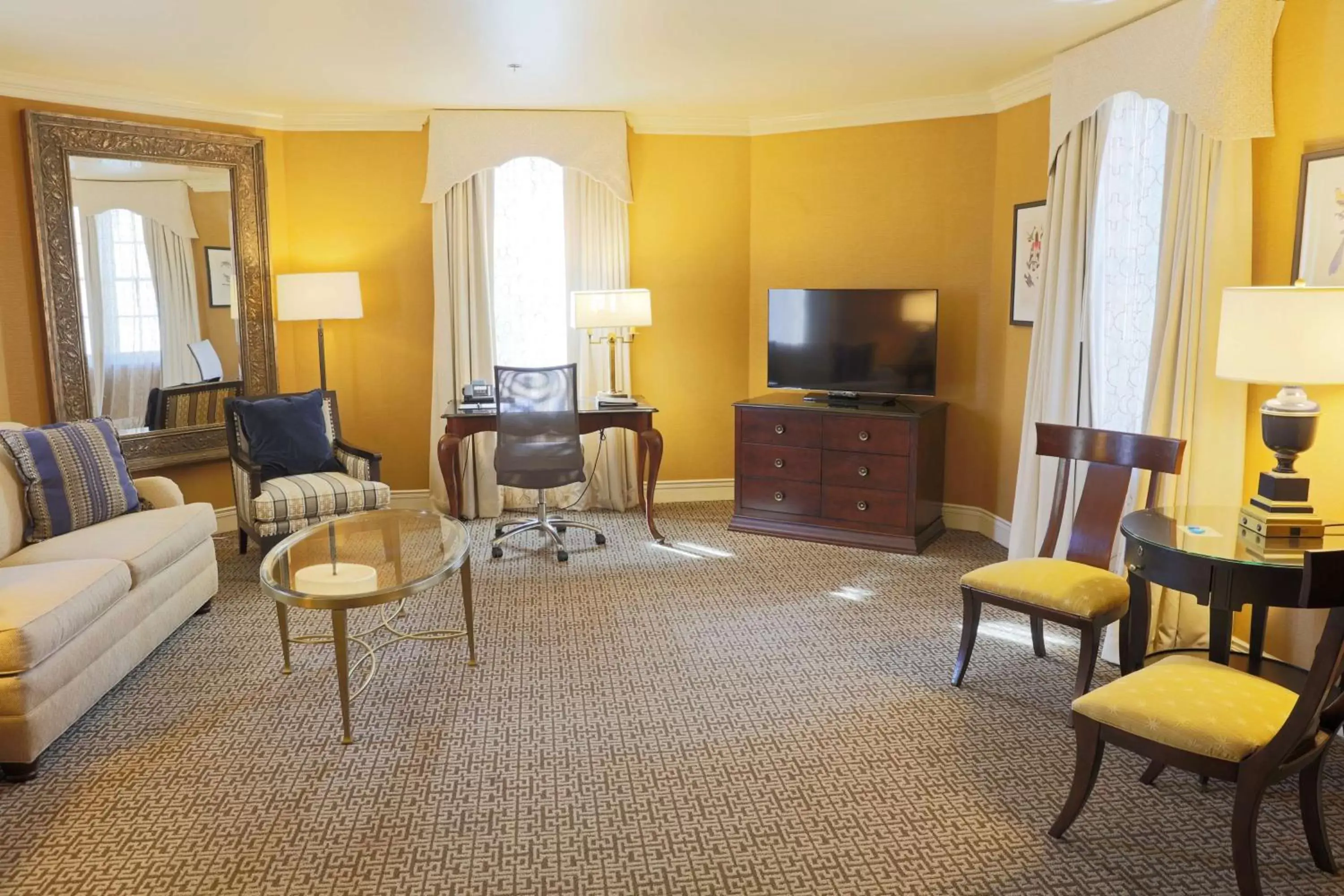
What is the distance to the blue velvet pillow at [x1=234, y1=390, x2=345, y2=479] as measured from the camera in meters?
5.29

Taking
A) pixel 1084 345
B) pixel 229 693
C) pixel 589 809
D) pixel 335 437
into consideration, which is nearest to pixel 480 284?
pixel 335 437

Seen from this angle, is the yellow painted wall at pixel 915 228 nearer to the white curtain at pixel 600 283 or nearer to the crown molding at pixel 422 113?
the crown molding at pixel 422 113

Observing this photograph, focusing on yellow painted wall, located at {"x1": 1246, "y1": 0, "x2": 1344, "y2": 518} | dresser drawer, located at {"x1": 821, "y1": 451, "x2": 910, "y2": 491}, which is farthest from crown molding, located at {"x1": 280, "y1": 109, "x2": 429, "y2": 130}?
yellow painted wall, located at {"x1": 1246, "y1": 0, "x2": 1344, "y2": 518}

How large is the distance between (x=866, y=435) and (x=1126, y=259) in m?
1.70

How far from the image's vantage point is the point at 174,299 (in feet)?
18.6

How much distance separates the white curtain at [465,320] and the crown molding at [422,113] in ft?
1.94

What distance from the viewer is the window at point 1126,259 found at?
164 inches

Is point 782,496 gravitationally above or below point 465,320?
below

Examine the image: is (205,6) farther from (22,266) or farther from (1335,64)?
(1335,64)

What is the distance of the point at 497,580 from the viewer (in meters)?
5.10

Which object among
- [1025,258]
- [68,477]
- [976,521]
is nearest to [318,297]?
[68,477]

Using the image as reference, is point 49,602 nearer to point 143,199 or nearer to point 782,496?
point 143,199

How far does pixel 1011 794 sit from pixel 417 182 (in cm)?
507

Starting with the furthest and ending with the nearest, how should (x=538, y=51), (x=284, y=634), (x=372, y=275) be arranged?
(x=372, y=275) < (x=538, y=51) < (x=284, y=634)
